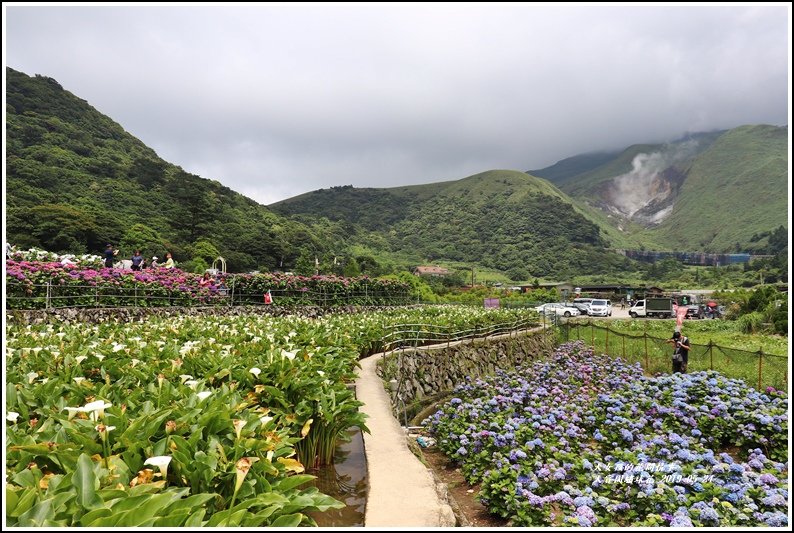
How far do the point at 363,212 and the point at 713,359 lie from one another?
118094 millimetres

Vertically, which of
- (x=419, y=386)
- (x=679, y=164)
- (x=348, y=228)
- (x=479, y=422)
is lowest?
(x=419, y=386)

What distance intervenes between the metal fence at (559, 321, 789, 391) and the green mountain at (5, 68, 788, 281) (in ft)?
12.8

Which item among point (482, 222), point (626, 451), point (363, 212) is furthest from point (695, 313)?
point (363, 212)

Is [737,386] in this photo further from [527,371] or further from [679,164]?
[679,164]

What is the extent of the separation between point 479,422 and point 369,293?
43.1 feet

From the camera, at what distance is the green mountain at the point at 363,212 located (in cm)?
4116

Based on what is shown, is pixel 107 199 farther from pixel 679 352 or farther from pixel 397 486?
pixel 397 486

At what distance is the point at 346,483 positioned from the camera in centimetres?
384

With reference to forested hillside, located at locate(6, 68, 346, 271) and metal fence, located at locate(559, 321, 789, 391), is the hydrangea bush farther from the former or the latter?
forested hillside, located at locate(6, 68, 346, 271)

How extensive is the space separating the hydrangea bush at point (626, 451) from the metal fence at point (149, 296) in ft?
24.9

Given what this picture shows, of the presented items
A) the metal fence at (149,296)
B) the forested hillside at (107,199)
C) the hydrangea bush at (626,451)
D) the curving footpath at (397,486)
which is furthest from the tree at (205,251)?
the curving footpath at (397,486)

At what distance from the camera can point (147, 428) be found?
7.66 ft

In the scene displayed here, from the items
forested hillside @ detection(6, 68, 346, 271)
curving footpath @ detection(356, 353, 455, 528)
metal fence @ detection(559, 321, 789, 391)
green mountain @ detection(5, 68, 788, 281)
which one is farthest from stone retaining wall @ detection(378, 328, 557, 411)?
forested hillside @ detection(6, 68, 346, 271)

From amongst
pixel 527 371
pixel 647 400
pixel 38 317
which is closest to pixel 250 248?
pixel 38 317
